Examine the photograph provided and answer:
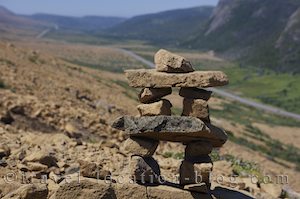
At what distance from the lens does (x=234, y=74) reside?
4641 inches

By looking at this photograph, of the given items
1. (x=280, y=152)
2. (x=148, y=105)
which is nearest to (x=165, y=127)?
(x=148, y=105)

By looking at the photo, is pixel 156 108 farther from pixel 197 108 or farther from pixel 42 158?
pixel 42 158

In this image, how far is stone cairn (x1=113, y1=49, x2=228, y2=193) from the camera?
12.6 metres

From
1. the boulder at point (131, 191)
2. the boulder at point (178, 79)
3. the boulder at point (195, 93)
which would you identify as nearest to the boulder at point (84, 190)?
the boulder at point (131, 191)

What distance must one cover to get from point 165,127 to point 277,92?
85.4 meters

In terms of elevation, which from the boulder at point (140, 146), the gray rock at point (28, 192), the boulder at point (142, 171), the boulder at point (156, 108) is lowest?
the gray rock at point (28, 192)

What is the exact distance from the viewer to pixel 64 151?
17.5 m

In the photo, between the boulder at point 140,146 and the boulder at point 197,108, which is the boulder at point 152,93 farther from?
the boulder at point 140,146

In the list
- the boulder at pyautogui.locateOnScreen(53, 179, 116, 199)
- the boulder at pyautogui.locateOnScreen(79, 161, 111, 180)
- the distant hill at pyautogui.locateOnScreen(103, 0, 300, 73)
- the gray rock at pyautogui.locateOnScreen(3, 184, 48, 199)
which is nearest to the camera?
the boulder at pyautogui.locateOnScreen(53, 179, 116, 199)

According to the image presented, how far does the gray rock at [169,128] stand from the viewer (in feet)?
40.9

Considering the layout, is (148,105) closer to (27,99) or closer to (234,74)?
(27,99)

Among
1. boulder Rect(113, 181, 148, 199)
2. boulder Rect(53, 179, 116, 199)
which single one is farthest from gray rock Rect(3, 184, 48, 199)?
boulder Rect(113, 181, 148, 199)

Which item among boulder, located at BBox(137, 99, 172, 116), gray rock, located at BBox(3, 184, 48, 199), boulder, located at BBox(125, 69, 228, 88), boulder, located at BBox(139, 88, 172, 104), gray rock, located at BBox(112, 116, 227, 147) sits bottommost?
gray rock, located at BBox(3, 184, 48, 199)

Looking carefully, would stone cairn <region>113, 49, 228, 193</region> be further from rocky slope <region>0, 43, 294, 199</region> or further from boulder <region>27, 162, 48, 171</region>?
boulder <region>27, 162, 48, 171</region>
